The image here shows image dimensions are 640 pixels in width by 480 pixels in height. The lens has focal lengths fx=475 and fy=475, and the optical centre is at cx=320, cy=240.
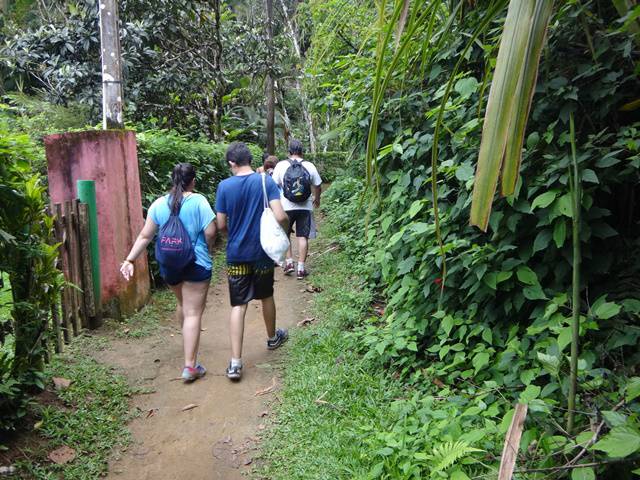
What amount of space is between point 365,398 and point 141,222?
145 inches

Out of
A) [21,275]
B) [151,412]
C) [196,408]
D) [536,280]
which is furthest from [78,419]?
[536,280]

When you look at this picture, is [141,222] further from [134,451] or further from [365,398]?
[365,398]

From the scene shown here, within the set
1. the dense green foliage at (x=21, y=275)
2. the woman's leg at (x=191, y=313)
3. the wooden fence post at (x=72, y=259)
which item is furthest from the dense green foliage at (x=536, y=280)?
the wooden fence post at (x=72, y=259)

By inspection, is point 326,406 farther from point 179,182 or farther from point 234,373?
point 179,182

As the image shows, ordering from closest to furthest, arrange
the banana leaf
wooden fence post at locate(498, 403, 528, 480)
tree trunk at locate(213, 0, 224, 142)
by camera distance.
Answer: the banana leaf, wooden fence post at locate(498, 403, 528, 480), tree trunk at locate(213, 0, 224, 142)

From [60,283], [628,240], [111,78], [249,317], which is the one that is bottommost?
[249,317]

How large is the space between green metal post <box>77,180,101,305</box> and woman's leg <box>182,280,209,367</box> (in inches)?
56.7

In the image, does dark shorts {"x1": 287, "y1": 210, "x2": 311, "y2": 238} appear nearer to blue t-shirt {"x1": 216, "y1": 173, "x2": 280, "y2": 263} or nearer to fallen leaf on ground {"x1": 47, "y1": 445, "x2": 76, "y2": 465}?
blue t-shirt {"x1": 216, "y1": 173, "x2": 280, "y2": 263}

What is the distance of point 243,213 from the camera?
4.49 metres

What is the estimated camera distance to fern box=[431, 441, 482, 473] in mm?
2182

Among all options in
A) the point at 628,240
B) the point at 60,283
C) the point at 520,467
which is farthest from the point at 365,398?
the point at 60,283

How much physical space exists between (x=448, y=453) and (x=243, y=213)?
9.43 ft

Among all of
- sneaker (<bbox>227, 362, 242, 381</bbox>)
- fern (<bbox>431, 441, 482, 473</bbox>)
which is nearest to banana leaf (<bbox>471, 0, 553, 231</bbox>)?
fern (<bbox>431, 441, 482, 473</bbox>)

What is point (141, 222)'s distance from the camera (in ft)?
19.1
